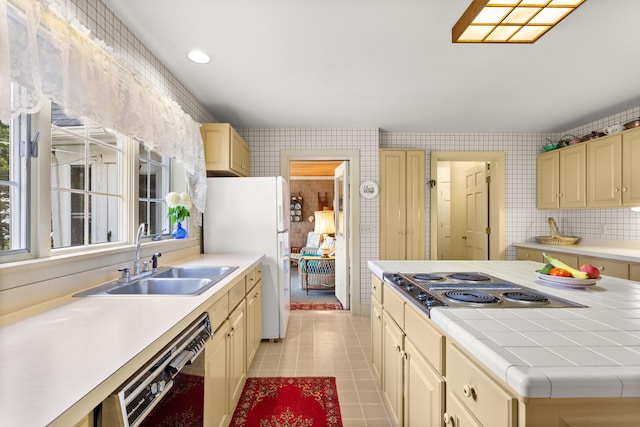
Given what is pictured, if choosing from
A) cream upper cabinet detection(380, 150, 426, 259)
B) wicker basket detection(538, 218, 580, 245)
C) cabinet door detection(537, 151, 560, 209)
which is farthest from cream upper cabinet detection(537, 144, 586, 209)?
A: cream upper cabinet detection(380, 150, 426, 259)

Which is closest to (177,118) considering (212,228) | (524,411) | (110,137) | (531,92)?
(110,137)

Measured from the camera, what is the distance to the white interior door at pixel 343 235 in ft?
12.9

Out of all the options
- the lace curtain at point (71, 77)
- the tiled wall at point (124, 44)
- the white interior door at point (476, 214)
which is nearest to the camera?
the lace curtain at point (71, 77)

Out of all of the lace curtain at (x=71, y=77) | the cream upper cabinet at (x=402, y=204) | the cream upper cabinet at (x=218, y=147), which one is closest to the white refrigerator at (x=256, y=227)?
the cream upper cabinet at (x=218, y=147)

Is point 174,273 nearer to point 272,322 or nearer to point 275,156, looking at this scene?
point 272,322

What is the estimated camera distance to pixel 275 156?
3912 millimetres

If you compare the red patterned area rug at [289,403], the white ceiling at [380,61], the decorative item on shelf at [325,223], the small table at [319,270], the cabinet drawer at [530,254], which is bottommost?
the red patterned area rug at [289,403]

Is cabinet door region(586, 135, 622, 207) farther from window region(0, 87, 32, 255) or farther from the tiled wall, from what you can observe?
window region(0, 87, 32, 255)

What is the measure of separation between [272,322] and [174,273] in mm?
1201

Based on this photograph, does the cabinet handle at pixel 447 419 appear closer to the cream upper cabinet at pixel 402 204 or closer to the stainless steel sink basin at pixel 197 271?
Answer: the stainless steel sink basin at pixel 197 271

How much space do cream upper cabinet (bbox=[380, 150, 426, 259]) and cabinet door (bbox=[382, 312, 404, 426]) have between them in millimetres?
2086

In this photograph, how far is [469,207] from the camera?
4.85 metres

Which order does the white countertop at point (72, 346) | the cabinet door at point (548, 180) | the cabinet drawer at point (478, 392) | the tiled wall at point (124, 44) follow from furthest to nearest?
the cabinet door at point (548, 180) < the tiled wall at point (124, 44) < the cabinet drawer at point (478, 392) < the white countertop at point (72, 346)

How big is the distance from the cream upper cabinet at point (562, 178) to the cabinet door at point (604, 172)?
0.08 metres
